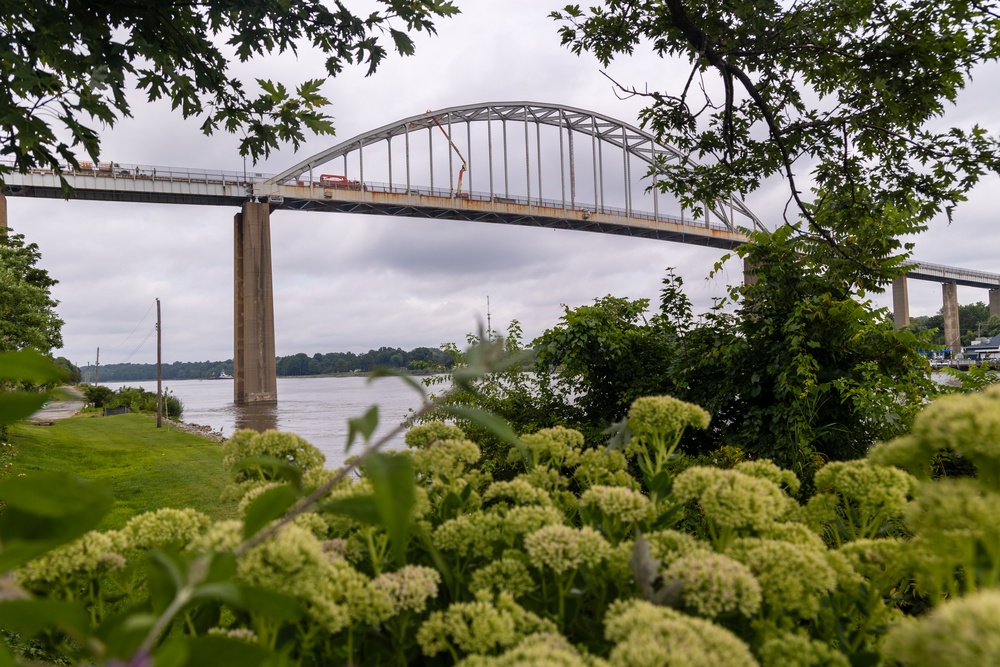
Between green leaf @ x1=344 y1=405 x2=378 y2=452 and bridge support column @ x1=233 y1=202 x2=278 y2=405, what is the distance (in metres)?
35.7

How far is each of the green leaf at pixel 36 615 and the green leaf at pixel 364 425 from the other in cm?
22

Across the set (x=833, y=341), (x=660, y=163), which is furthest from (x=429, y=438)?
(x=660, y=163)

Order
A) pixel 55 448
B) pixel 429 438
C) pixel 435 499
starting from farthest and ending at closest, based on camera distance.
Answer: pixel 55 448
pixel 429 438
pixel 435 499

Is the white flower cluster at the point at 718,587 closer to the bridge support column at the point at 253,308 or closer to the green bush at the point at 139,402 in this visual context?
the bridge support column at the point at 253,308

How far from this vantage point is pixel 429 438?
1.09 metres

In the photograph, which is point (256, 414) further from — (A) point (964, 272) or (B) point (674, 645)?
(A) point (964, 272)

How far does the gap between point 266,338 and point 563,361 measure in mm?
31865

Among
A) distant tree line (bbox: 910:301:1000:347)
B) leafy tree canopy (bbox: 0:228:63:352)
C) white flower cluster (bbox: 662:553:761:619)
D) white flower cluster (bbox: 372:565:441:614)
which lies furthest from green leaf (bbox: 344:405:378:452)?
distant tree line (bbox: 910:301:1000:347)

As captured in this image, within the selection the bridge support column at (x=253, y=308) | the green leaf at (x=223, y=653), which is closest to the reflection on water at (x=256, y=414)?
the bridge support column at (x=253, y=308)

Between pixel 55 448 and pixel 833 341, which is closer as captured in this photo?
pixel 833 341

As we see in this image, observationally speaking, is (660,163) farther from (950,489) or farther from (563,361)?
(950,489)

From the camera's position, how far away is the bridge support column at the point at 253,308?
33.4 m

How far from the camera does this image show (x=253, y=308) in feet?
109

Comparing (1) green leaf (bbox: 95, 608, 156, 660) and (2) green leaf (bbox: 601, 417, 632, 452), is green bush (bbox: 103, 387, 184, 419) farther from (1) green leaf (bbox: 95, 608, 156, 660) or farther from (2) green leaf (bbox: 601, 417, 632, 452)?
(1) green leaf (bbox: 95, 608, 156, 660)
